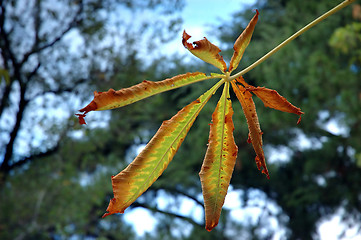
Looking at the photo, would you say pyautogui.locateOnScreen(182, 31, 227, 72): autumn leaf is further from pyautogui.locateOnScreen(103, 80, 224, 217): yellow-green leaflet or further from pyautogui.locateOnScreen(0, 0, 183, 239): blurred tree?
pyautogui.locateOnScreen(0, 0, 183, 239): blurred tree

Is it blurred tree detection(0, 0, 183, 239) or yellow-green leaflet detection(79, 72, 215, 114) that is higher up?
blurred tree detection(0, 0, 183, 239)

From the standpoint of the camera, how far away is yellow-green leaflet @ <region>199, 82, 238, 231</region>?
378mm

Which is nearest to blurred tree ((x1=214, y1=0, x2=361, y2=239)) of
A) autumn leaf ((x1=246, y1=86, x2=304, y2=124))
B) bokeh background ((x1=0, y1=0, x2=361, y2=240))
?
bokeh background ((x1=0, y1=0, x2=361, y2=240))

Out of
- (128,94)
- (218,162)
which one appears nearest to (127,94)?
(128,94)

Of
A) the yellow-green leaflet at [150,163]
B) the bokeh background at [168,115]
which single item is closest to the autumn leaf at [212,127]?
the yellow-green leaflet at [150,163]

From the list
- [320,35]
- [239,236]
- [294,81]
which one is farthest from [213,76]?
[239,236]

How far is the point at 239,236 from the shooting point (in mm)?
4125

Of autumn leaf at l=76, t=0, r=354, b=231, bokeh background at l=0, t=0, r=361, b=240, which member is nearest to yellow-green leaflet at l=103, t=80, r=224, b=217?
autumn leaf at l=76, t=0, r=354, b=231

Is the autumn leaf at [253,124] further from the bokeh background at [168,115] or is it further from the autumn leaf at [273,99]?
the bokeh background at [168,115]

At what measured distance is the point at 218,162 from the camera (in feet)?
1.28

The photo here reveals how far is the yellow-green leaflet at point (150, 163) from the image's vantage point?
1.12 feet

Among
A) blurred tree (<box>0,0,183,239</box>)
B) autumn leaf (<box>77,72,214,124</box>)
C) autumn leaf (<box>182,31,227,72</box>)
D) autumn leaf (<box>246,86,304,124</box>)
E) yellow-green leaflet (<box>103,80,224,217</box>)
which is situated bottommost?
yellow-green leaflet (<box>103,80,224,217</box>)

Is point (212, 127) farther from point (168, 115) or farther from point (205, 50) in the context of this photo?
point (168, 115)

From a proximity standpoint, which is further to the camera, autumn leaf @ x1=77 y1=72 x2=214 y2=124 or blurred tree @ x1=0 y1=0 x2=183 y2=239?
blurred tree @ x1=0 y1=0 x2=183 y2=239
